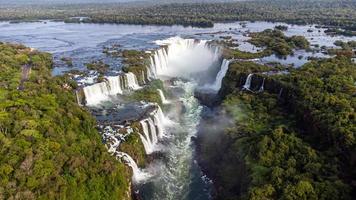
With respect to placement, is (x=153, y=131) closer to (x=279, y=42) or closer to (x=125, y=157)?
(x=125, y=157)

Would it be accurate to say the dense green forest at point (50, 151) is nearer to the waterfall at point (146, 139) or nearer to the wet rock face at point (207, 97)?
the waterfall at point (146, 139)

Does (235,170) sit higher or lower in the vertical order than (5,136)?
lower

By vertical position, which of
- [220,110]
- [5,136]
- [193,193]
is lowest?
[193,193]

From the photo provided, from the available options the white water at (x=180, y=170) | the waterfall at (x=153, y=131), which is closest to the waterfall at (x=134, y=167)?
the white water at (x=180, y=170)

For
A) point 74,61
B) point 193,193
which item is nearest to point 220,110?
point 193,193

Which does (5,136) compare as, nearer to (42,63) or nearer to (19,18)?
(42,63)

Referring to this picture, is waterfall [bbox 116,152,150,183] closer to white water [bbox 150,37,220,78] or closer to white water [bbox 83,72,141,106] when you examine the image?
white water [bbox 83,72,141,106]
